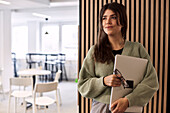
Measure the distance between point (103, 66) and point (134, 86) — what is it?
0.82 feet

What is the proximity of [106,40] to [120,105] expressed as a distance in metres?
0.47

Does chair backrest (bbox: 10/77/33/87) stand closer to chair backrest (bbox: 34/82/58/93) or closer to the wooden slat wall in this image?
chair backrest (bbox: 34/82/58/93)

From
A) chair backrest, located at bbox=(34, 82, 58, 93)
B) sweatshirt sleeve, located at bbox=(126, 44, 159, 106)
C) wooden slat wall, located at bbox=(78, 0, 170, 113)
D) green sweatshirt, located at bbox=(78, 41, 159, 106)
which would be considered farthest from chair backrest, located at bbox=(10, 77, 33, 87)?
sweatshirt sleeve, located at bbox=(126, 44, 159, 106)

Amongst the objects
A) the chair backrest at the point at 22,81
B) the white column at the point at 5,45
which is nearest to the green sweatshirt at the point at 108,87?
the chair backrest at the point at 22,81

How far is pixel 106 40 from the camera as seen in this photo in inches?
58.8

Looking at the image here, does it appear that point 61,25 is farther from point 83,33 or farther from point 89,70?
point 89,70

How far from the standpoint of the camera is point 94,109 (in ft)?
4.89

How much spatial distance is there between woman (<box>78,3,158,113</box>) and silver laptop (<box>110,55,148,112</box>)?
3 cm

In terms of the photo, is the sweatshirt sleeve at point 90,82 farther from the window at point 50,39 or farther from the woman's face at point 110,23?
the window at point 50,39

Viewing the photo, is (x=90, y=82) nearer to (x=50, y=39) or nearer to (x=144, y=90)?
(x=144, y=90)

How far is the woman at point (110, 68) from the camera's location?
1330mm

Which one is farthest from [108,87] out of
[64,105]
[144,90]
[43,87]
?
[64,105]

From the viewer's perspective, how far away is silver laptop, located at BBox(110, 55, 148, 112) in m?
1.33

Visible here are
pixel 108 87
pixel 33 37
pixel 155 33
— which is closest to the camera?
Result: pixel 108 87
